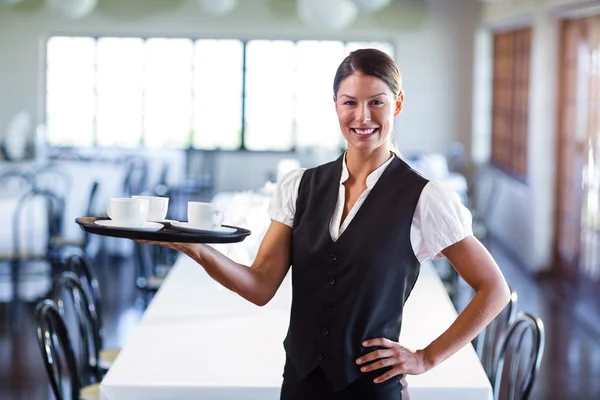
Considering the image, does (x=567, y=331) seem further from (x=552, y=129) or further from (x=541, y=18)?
(x=541, y=18)

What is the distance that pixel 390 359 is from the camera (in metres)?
1.85

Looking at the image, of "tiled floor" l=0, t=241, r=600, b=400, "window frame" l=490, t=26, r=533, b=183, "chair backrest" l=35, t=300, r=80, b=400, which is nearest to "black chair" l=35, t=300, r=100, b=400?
"chair backrest" l=35, t=300, r=80, b=400

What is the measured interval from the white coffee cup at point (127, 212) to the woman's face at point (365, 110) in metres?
0.40

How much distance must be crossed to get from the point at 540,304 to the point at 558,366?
5.02ft

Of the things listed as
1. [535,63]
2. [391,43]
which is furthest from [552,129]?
[391,43]

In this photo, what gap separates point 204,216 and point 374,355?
0.40 m

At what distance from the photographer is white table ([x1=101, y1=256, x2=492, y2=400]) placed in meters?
2.54

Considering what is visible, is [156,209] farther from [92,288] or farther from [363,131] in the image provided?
[92,288]

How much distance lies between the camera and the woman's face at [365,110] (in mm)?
1872

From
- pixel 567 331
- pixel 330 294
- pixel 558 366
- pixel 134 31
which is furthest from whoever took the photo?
pixel 134 31

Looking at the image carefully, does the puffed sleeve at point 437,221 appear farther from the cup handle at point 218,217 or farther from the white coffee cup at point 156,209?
the white coffee cup at point 156,209

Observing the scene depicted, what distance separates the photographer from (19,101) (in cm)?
1134

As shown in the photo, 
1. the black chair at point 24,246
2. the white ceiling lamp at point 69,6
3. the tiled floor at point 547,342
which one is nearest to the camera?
the tiled floor at point 547,342

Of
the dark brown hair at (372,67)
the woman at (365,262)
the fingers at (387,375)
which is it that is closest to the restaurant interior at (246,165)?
the woman at (365,262)
